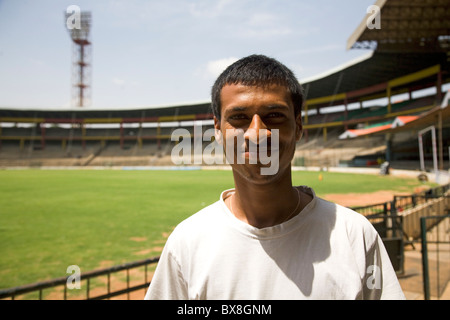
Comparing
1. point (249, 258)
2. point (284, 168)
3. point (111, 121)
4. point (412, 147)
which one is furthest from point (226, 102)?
point (111, 121)

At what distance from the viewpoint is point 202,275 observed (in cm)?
102

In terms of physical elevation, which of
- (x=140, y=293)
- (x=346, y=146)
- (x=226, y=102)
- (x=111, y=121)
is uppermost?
(x=111, y=121)

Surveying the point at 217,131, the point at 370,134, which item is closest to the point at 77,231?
the point at 217,131

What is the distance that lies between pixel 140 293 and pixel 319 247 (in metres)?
4.02

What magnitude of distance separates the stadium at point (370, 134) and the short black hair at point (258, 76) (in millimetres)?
500

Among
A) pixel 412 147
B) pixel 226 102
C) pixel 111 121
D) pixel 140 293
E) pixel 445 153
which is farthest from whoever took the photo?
pixel 111 121

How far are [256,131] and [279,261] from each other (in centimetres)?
48

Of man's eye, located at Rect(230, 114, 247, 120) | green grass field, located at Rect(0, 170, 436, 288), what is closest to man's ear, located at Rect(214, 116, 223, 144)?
man's eye, located at Rect(230, 114, 247, 120)

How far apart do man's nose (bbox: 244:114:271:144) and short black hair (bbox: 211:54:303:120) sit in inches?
5.7

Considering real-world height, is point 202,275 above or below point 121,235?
above

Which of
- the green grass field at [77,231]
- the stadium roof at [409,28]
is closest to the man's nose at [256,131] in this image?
the green grass field at [77,231]

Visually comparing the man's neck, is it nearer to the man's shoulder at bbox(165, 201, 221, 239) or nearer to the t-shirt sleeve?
the man's shoulder at bbox(165, 201, 221, 239)

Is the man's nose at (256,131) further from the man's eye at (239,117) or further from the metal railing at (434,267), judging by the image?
the metal railing at (434,267)
